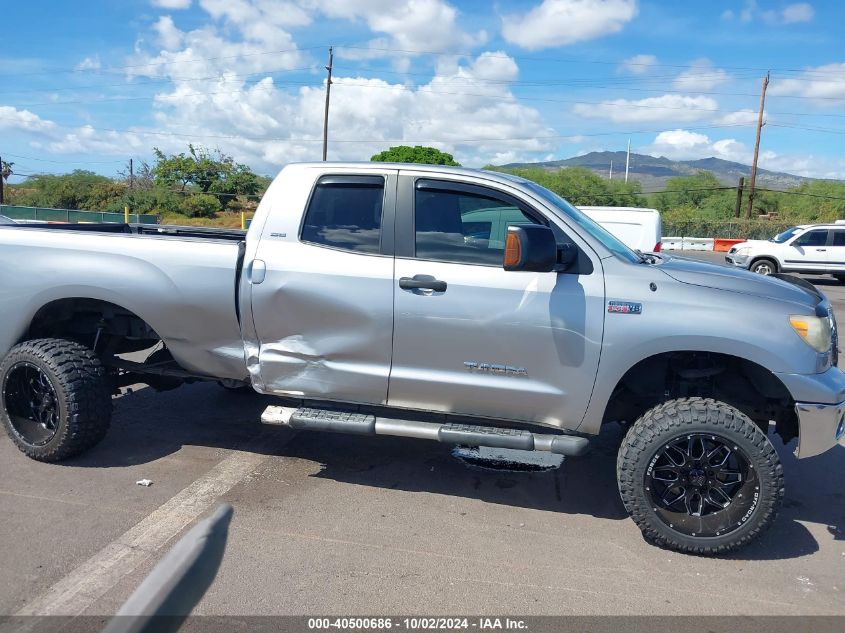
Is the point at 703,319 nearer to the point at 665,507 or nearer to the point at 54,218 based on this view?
the point at 665,507

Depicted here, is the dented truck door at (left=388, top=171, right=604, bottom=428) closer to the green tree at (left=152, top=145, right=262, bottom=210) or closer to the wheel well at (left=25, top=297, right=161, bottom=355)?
the wheel well at (left=25, top=297, right=161, bottom=355)

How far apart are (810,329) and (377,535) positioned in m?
2.64

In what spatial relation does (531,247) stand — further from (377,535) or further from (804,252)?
(804,252)

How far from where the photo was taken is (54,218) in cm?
3225

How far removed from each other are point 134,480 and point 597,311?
3151 mm

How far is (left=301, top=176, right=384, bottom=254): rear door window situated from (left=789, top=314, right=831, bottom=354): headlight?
7.89 ft

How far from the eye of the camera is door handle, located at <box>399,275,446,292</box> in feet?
13.2

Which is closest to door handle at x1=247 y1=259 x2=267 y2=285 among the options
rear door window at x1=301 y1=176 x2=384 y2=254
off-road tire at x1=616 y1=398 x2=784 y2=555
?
rear door window at x1=301 y1=176 x2=384 y2=254

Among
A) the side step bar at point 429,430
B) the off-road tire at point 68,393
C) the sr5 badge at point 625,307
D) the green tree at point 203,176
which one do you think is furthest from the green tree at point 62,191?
the sr5 badge at point 625,307

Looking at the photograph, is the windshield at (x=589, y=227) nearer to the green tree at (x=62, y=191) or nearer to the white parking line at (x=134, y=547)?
the white parking line at (x=134, y=547)

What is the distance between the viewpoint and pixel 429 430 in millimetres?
4082

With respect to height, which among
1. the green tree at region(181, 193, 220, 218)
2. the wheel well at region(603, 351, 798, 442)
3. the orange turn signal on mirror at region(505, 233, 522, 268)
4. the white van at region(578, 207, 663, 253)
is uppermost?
the green tree at region(181, 193, 220, 218)

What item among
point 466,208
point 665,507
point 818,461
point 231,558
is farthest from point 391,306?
point 818,461

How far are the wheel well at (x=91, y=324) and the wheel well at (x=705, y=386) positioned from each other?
10.4 feet
